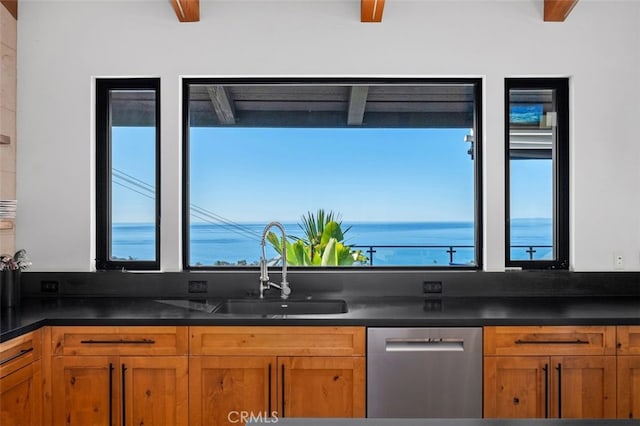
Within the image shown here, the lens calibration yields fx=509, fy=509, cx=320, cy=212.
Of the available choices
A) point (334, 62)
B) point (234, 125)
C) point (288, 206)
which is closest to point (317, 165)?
point (288, 206)

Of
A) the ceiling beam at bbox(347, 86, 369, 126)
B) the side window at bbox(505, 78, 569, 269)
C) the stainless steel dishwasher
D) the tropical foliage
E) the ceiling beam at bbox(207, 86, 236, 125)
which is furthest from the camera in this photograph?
the tropical foliage

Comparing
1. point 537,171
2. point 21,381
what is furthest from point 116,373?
point 537,171

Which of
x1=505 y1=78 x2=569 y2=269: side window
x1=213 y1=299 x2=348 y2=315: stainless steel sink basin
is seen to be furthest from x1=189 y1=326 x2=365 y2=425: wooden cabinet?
x1=505 y1=78 x2=569 y2=269: side window

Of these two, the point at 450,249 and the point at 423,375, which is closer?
the point at 423,375

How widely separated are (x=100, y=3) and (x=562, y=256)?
307cm

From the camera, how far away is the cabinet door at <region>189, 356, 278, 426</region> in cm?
233

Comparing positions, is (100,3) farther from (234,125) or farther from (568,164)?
(568,164)

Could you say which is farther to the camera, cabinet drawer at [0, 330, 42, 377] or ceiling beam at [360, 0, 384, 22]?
ceiling beam at [360, 0, 384, 22]

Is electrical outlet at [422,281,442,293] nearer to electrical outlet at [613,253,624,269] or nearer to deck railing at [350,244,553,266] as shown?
deck railing at [350,244,553,266]

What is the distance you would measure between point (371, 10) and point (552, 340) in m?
1.94

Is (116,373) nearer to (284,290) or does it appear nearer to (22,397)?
(22,397)

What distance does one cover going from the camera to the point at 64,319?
2.32 meters

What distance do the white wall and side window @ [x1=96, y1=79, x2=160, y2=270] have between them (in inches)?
3.3

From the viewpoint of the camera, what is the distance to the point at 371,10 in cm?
283
